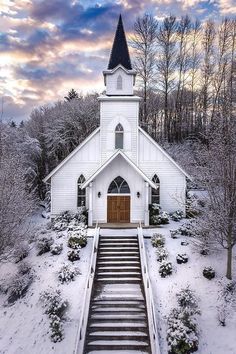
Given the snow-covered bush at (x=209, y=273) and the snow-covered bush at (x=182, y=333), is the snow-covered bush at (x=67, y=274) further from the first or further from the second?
the snow-covered bush at (x=209, y=273)

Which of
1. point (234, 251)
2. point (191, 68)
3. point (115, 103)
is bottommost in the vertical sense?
point (234, 251)

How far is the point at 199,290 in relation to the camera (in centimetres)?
1468

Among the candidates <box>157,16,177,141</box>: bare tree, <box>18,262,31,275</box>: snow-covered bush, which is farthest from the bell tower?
<box>157,16,177,141</box>: bare tree

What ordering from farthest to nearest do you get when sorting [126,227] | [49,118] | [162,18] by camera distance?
[49,118]
[162,18]
[126,227]

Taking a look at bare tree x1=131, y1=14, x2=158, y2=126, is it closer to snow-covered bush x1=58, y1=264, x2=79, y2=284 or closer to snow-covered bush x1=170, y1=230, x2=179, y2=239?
snow-covered bush x1=170, y1=230, x2=179, y2=239

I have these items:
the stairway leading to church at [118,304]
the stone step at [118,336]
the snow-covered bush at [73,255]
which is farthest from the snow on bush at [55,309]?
the snow-covered bush at [73,255]

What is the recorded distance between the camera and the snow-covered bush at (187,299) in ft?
44.2

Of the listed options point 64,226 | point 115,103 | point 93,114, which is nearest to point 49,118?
point 93,114

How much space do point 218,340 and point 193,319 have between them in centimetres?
115

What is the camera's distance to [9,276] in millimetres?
16812

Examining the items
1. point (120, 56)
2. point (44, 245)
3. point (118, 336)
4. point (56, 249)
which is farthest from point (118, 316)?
point (120, 56)

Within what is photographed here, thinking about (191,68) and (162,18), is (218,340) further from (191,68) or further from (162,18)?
(162,18)

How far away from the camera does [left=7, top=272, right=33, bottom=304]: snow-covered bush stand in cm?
1518

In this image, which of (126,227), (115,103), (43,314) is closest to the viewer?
(43,314)
